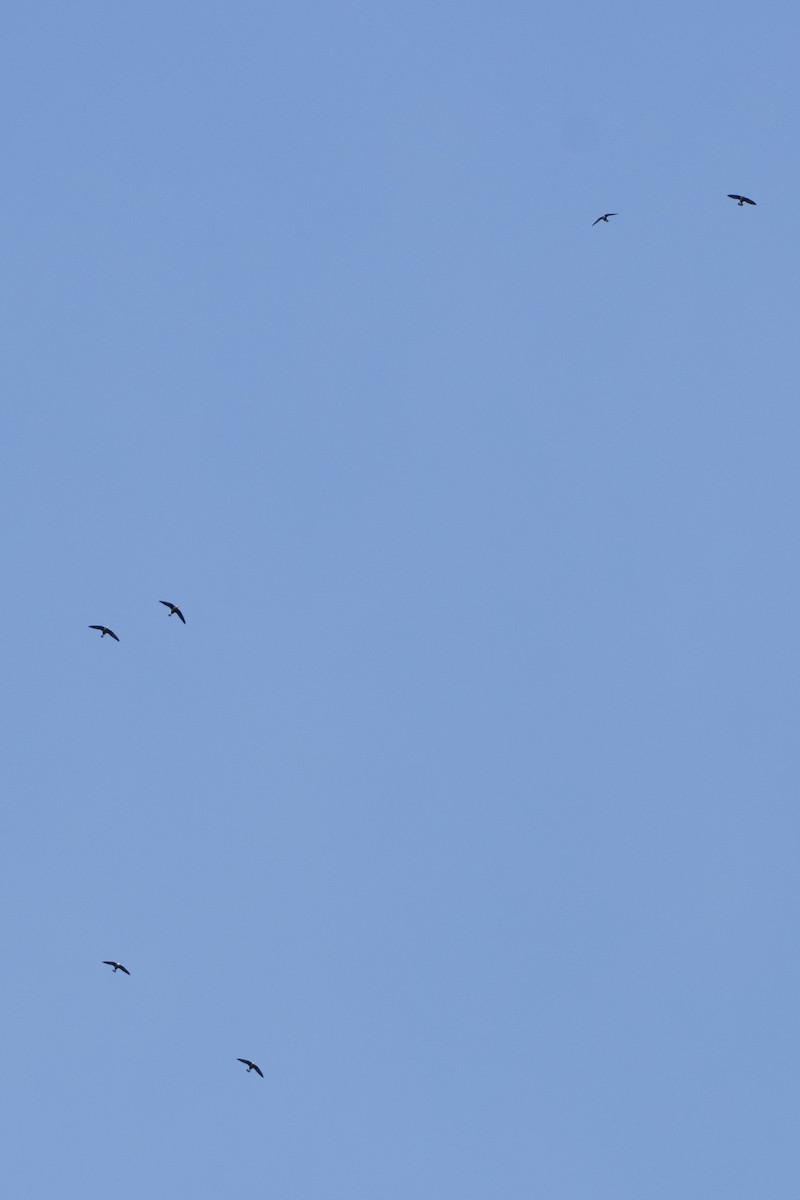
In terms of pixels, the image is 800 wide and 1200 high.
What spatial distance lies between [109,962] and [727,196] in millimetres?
89785

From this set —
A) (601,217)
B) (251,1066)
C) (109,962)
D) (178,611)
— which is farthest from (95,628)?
(601,217)

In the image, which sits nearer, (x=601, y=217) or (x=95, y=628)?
(x=95, y=628)

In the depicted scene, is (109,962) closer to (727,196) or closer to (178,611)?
(178,611)

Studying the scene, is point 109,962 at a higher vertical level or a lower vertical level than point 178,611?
lower

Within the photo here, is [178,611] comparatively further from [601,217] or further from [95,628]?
[601,217]

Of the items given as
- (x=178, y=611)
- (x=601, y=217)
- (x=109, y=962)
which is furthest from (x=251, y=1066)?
(x=601, y=217)

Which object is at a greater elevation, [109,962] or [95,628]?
[95,628]

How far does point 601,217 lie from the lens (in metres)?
171

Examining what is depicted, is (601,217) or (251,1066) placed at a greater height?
(601,217)

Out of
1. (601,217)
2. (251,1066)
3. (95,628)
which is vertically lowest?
(251,1066)

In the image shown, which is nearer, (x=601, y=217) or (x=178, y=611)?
(x=178, y=611)

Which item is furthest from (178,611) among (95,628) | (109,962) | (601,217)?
(601,217)

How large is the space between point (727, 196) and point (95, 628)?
69104 millimetres

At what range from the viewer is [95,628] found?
16038cm
